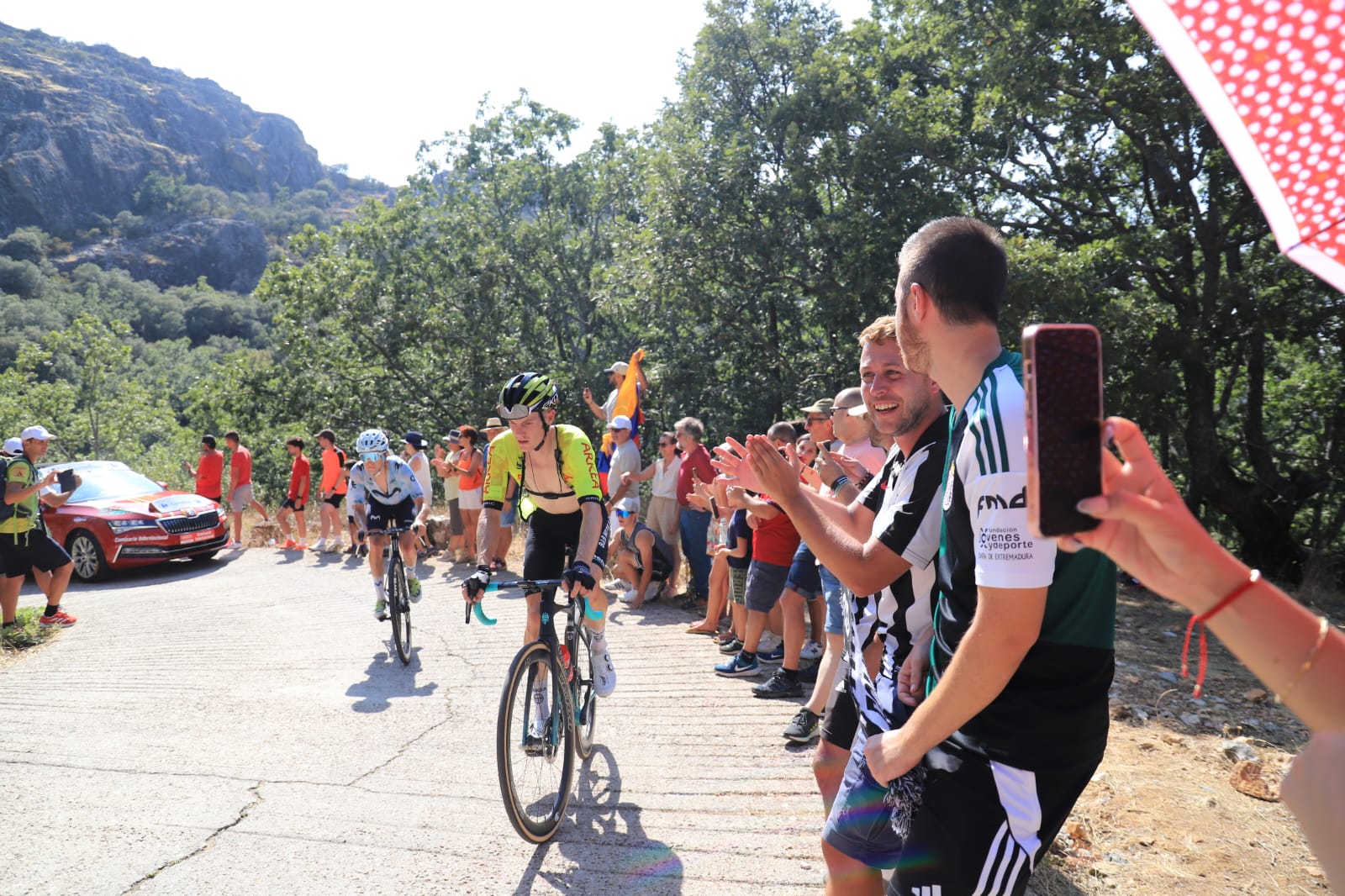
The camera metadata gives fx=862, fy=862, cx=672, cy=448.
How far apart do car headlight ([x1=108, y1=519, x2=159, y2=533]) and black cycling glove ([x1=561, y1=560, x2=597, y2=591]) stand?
42.2 feet

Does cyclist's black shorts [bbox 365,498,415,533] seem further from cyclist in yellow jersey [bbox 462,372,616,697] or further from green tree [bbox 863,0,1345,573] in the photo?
green tree [bbox 863,0,1345,573]

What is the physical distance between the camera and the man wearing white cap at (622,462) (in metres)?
10.8

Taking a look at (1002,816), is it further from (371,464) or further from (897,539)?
(371,464)

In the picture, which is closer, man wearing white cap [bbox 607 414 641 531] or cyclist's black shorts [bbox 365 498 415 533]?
cyclist's black shorts [bbox 365 498 415 533]

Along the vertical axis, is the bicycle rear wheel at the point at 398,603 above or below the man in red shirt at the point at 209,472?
below

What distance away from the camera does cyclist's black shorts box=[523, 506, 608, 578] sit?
579 centimetres

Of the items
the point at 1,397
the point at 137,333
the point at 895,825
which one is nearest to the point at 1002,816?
the point at 895,825

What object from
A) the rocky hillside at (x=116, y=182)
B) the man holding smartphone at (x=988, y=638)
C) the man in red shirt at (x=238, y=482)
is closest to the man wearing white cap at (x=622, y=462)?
the man holding smartphone at (x=988, y=638)

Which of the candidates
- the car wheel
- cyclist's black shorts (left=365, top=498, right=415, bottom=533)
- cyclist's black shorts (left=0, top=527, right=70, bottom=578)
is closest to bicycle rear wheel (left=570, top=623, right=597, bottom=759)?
cyclist's black shorts (left=365, top=498, right=415, bottom=533)

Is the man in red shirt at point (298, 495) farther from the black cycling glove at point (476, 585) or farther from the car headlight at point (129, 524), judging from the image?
the black cycling glove at point (476, 585)

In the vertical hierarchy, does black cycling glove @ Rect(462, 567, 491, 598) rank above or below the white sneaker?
above

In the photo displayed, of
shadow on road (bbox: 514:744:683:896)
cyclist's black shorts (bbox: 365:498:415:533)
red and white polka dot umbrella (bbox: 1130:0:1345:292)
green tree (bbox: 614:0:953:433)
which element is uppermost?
green tree (bbox: 614:0:953:433)

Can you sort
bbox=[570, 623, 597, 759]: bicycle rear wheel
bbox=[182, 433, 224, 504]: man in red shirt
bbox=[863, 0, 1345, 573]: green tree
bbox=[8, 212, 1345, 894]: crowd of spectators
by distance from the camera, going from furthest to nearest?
1. bbox=[182, 433, 224, 504]: man in red shirt
2. bbox=[863, 0, 1345, 573]: green tree
3. bbox=[570, 623, 597, 759]: bicycle rear wheel
4. bbox=[8, 212, 1345, 894]: crowd of spectators

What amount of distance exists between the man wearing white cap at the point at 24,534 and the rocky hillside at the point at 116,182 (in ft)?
476
